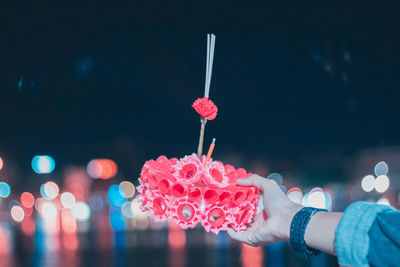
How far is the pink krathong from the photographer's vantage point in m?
2.27

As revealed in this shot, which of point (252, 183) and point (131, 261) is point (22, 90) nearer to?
point (131, 261)

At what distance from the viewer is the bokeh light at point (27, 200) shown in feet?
81.8

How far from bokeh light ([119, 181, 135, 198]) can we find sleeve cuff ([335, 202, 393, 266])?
33466 millimetres

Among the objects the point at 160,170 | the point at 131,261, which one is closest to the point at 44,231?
the point at 131,261

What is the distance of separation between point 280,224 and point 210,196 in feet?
1.70

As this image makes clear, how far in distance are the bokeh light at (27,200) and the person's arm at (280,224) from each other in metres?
24.3

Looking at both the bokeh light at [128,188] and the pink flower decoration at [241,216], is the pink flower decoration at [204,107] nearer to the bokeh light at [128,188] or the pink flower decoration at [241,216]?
the pink flower decoration at [241,216]

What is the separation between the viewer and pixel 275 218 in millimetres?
1896

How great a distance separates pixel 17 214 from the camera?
20.6 metres

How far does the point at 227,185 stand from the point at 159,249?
7.61m

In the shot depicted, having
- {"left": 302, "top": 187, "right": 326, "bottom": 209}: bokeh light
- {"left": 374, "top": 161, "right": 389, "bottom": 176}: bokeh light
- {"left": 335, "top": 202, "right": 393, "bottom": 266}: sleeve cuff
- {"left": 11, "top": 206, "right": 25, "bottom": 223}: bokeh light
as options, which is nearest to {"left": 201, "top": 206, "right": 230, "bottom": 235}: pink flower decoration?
{"left": 335, "top": 202, "right": 393, "bottom": 266}: sleeve cuff

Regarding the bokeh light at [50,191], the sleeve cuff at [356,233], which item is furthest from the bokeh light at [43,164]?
the sleeve cuff at [356,233]

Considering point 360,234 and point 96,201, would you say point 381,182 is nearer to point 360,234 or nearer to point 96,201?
point 96,201

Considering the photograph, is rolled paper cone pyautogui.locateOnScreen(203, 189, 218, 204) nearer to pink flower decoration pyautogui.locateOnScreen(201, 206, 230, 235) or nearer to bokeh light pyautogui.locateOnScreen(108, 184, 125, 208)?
pink flower decoration pyautogui.locateOnScreen(201, 206, 230, 235)
